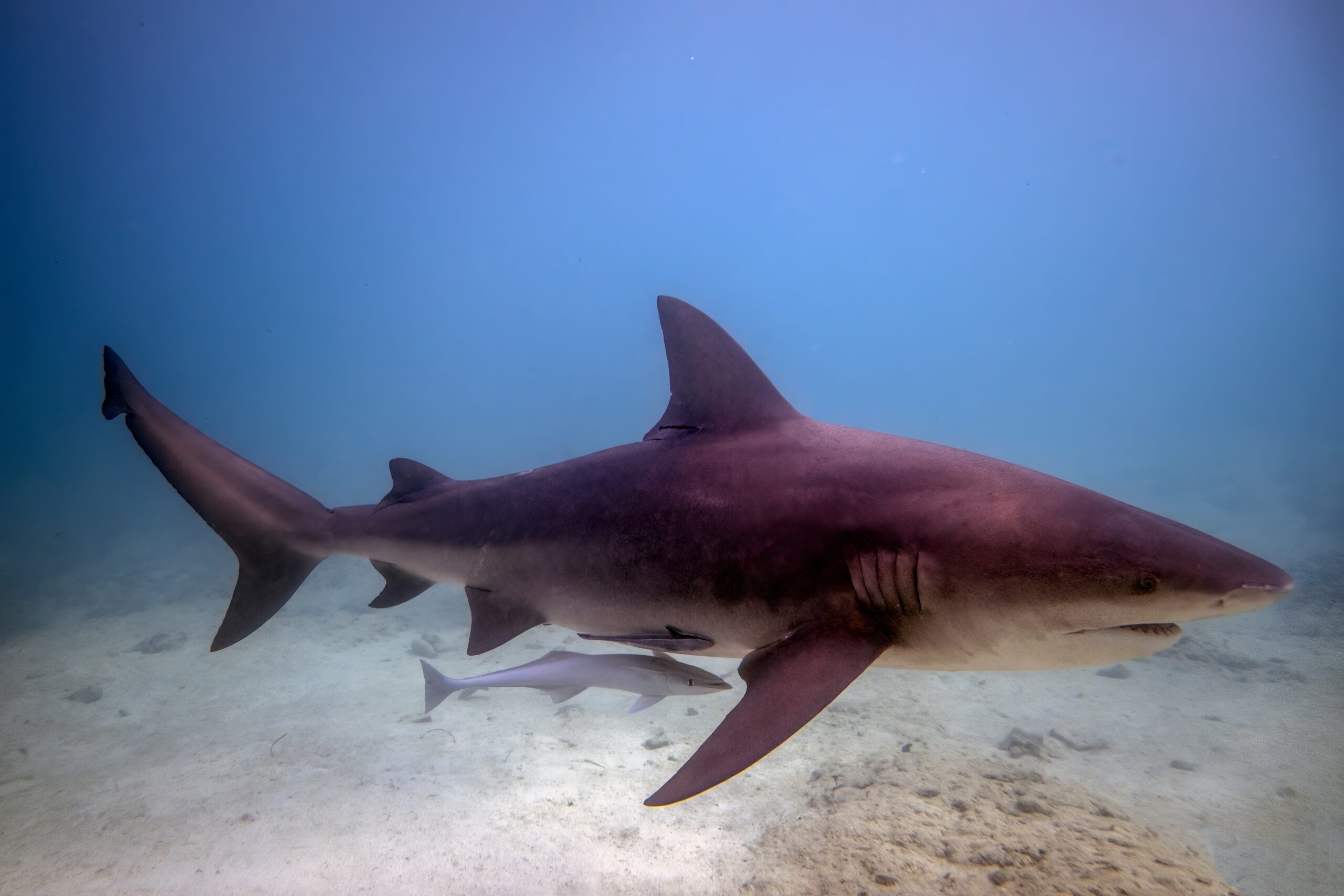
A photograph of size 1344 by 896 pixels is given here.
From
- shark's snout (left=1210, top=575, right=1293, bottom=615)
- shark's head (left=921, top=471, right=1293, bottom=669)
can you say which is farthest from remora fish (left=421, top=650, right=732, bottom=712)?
shark's snout (left=1210, top=575, right=1293, bottom=615)

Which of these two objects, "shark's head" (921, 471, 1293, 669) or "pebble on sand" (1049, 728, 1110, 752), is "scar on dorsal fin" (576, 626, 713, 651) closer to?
"shark's head" (921, 471, 1293, 669)

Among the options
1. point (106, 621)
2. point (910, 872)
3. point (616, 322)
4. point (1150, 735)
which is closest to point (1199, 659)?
point (1150, 735)

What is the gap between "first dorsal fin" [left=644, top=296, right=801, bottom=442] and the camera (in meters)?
2.57

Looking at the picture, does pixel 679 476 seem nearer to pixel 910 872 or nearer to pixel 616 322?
pixel 910 872

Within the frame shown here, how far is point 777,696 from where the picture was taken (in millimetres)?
1666

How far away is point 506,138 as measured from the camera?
76.3 meters

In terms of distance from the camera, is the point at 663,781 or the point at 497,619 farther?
the point at 663,781

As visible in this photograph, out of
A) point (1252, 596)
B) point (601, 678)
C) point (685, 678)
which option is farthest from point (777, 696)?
point (601, 678)

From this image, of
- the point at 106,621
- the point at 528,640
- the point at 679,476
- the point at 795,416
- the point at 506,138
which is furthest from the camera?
the point at 506,138

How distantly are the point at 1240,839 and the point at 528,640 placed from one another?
928cm

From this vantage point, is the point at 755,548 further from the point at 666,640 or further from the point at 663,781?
the point at 663,781

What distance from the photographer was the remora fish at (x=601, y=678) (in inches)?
149

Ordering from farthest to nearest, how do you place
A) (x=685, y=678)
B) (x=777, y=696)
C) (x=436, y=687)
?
(x=436, y=687), (x=685, y=678), (x=777, y=696)

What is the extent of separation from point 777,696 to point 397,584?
2421 mm
